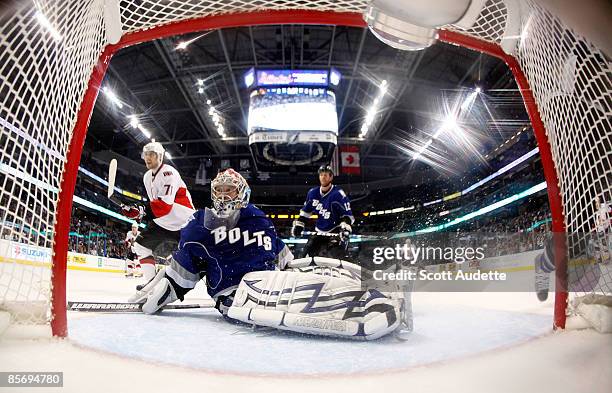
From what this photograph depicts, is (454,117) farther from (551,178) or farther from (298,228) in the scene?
(551,178)

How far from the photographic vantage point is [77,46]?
1.24 meters

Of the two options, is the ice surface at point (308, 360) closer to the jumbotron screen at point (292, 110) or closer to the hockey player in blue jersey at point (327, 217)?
the hockey player in blue jersey at point (327, 217)

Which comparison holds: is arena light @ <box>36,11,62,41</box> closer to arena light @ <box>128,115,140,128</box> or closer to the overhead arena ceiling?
the overhead arena ceiling

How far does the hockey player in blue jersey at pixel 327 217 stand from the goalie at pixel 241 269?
1.01 m

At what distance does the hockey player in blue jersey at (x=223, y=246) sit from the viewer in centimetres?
189

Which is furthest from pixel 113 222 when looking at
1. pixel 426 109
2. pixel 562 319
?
pixel 562 319

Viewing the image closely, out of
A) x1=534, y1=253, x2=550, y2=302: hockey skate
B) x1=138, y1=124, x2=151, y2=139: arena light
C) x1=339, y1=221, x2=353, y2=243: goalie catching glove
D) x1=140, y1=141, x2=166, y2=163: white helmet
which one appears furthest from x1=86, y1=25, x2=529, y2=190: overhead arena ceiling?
x1=140, y1=141, x2=166, y2=163: white helmet

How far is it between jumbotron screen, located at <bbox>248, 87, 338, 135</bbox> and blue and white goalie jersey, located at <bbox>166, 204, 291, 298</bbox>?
23.6 ft

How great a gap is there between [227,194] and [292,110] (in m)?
7.47

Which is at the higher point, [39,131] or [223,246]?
[39,131]

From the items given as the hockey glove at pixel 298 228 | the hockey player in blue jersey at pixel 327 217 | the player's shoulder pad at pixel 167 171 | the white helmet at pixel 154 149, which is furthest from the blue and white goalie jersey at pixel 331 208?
the white helmet at pixel 154 149

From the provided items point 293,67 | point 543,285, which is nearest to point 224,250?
point 543,285

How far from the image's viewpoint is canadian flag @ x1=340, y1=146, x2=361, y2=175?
12.9 metres

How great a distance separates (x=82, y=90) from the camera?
1.31 meters
